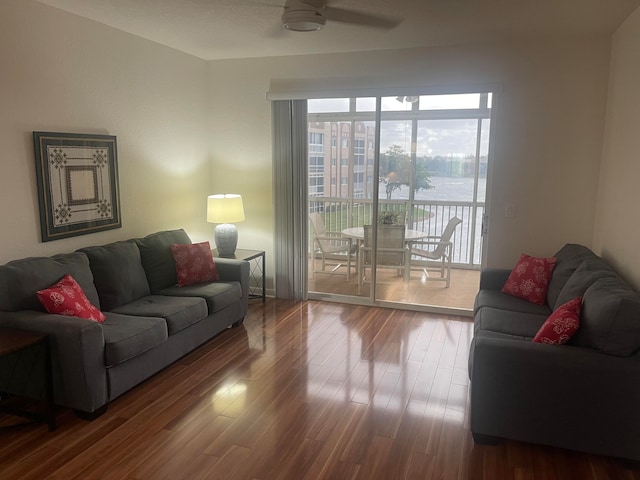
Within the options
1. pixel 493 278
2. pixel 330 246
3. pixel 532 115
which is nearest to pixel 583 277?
pixel 493 278

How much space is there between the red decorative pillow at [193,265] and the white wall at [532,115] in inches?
83.7

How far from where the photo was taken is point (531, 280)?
3916 mm

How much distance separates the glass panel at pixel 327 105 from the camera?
16.4 feet

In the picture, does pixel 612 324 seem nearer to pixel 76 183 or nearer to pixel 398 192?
pixel 398 192

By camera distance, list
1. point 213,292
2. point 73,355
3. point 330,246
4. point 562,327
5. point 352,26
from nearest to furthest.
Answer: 1. point 562,327
2. point 73,355
3. point 352,26
4. point 213,292
5. point 330,246

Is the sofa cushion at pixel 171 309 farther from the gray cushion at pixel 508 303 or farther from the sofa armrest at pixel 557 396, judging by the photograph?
the gray cushion at pixel 508 303

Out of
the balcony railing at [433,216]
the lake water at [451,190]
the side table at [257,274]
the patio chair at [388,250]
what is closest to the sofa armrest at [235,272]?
the side table at [257,274]

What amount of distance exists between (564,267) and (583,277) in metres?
0.58

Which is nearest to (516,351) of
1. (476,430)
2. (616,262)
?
(476,430)

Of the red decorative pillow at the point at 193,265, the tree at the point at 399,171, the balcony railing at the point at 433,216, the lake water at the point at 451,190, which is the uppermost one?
the tree at the point at 399,171

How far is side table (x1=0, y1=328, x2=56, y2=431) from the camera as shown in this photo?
2656 mm

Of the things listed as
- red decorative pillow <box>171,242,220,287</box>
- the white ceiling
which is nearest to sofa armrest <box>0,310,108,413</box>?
red decorative pillow <box>171,242,220,287</box>

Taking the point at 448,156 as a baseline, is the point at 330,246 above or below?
below

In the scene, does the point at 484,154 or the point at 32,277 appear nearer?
the point at 32,277
